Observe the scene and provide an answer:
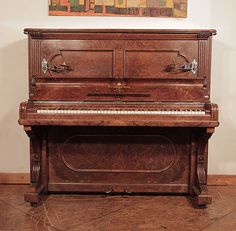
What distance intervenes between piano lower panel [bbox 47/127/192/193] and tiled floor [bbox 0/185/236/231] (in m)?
0.10

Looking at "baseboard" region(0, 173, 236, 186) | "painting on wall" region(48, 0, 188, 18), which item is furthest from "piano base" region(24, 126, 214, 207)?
"painting on wall" region(48, 0, 188, 18)

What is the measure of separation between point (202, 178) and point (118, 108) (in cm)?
90

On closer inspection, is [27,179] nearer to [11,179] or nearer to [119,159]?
[11,179]

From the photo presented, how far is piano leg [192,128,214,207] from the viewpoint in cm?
295

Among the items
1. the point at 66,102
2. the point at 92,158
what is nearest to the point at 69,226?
the point at 92,158

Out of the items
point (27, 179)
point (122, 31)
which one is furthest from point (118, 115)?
point (27, 179)

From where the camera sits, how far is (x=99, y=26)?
11.3 feet

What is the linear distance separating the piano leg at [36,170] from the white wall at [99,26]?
495mm

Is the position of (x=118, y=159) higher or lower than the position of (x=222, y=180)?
higher

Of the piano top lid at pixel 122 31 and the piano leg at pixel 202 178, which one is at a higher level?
the piano top lid at pixel 122 31

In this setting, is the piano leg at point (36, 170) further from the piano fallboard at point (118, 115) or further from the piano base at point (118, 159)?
the piano fallboard at point (118, 115)

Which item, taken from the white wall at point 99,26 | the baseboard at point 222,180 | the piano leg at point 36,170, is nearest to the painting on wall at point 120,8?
the white wall at point 99,26

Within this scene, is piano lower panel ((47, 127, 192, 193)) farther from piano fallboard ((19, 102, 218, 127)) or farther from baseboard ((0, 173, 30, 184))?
baseboard ((0, 173, 30, 184))

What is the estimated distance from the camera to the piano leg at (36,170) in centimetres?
300
